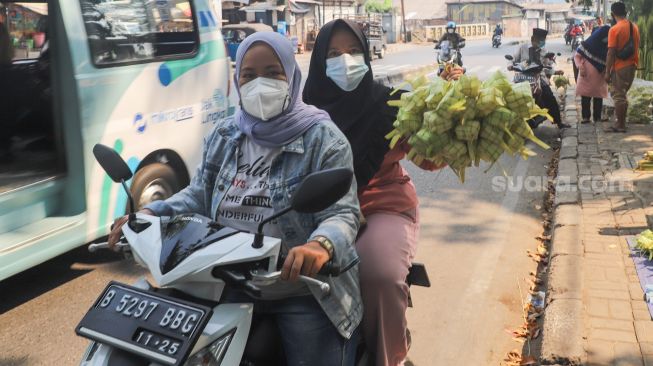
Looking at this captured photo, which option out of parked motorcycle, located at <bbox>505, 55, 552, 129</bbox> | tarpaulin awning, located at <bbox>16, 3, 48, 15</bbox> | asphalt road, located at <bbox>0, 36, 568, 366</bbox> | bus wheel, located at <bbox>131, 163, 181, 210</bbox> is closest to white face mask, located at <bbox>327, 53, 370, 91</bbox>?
asphalt road, located at <bbox>0, 36, 568, 366</bbox>

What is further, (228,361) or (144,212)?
(144,212)

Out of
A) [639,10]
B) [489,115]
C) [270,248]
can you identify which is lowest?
[270,248]

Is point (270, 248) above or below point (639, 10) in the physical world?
below

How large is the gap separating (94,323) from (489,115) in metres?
1.57

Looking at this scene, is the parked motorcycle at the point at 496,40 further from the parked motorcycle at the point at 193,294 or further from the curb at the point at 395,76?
the parked motorcycle at the point at 193,294

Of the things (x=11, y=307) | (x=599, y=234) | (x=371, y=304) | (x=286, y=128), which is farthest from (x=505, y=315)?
(x=11, y=307)

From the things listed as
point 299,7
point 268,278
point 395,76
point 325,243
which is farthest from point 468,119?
point 299,7

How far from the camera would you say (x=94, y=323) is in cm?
180

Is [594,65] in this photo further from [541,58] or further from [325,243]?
[325,243]

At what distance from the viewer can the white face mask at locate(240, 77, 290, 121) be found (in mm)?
2172

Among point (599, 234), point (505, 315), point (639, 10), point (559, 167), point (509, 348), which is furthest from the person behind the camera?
point (639, 10)

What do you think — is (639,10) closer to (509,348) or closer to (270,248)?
(509,348)

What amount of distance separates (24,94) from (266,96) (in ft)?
13.5

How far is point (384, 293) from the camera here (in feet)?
8.07
